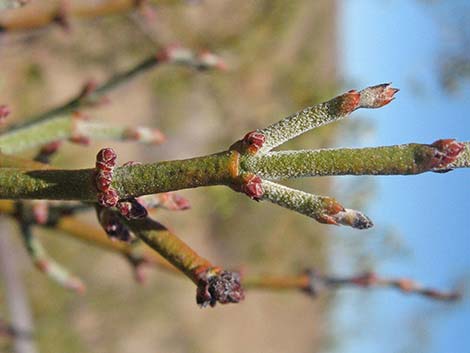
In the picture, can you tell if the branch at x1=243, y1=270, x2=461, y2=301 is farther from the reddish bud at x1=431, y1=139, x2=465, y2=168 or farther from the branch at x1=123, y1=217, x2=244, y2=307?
the reddish bud at x1=431, y1=139, x2=465, y2=168

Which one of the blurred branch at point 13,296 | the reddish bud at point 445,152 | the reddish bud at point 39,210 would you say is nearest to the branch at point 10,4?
the reddish bud at point 39,210

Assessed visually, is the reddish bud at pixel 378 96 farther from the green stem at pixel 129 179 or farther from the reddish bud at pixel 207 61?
the reddish bud at pixel 207 61

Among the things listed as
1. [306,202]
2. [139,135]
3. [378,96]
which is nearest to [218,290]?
[306,202]

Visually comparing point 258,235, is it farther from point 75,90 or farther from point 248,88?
point 75,90

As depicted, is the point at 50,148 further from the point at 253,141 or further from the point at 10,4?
the point at 253,141

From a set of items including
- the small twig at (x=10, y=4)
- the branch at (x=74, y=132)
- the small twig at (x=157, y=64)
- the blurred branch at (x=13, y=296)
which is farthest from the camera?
the blurred branch at (x=13, y=296)

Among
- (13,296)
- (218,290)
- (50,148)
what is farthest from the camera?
(13,296)
